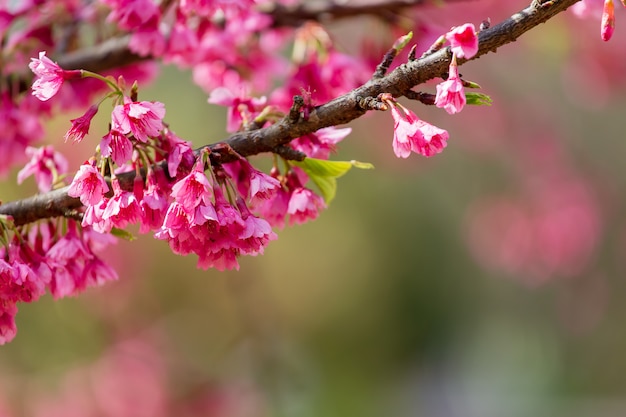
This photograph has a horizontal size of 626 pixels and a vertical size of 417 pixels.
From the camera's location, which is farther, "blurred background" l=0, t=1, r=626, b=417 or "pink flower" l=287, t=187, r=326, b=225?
"blurred background" l=0, t=1, r=626, b=417

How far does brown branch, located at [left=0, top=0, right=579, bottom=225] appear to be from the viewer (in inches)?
27.2

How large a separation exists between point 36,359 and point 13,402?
200 mm

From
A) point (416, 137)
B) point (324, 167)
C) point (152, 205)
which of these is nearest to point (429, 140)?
point (416, 137)

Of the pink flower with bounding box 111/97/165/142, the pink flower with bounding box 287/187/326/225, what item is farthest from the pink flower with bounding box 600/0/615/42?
the pink flower with bounding box 111/97/165/142

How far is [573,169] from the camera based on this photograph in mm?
3736

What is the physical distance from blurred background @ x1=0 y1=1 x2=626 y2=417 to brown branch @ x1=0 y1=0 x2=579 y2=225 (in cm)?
125

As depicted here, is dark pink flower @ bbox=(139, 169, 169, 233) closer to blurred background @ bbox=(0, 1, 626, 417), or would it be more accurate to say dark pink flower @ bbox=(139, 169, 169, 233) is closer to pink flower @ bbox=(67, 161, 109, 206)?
pink flower @ bbox=(67, 161, 109, 206)

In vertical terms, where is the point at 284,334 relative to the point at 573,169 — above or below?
below

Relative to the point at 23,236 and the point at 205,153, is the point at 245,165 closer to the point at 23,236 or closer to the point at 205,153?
the point at 205,153

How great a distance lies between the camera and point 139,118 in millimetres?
720

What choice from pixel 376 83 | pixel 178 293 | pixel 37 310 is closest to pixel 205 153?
pixel 376 83

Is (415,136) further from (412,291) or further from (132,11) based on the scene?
(412,291)

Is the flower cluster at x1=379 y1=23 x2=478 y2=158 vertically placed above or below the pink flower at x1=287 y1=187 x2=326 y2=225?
above

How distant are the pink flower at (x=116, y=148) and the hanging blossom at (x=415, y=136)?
0.26 meters
